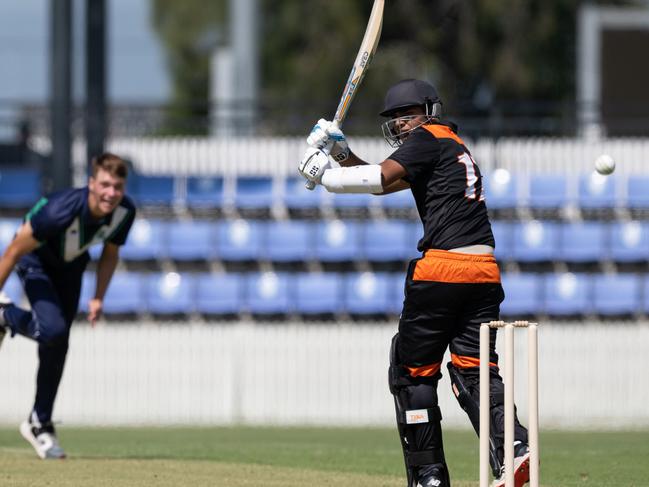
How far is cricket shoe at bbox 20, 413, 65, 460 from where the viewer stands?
9125 millimetres

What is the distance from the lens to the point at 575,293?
16.5 metres

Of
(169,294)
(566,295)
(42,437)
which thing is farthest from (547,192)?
(42,437)

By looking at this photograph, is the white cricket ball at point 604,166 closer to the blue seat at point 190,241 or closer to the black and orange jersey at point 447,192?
the black and orange jersey at point 447,192

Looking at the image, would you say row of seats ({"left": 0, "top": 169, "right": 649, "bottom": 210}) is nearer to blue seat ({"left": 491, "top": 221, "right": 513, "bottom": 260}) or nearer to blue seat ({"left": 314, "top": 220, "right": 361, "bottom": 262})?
blue seat ({"left": 491, "top": 221, "right": 513, "bottom": 260})

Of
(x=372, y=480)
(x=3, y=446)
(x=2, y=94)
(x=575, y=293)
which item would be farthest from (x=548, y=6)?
(x=372, y=480)

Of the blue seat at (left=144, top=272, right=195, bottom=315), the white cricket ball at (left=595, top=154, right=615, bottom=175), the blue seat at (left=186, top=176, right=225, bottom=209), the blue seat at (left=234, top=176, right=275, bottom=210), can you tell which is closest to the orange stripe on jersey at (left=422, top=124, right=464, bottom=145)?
the white cricket ball at (left=595, top=154, right=615, bottom=175)

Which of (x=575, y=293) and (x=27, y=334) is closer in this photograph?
(x=27, y=334)

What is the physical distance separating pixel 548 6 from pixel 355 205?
1394 centimetres

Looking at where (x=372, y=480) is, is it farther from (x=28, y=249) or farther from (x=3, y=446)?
(x=3, y=446)

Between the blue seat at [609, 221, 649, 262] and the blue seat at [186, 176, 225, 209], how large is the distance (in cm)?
500

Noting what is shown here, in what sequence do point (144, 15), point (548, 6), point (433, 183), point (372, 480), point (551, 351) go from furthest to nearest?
point (144, 15), point (548, 6), point (551, 351), point (372, 480), point (433, 183)

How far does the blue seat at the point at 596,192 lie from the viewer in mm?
17641

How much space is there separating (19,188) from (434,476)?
1217 cm

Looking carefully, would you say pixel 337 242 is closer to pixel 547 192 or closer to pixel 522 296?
pixel 522 296
